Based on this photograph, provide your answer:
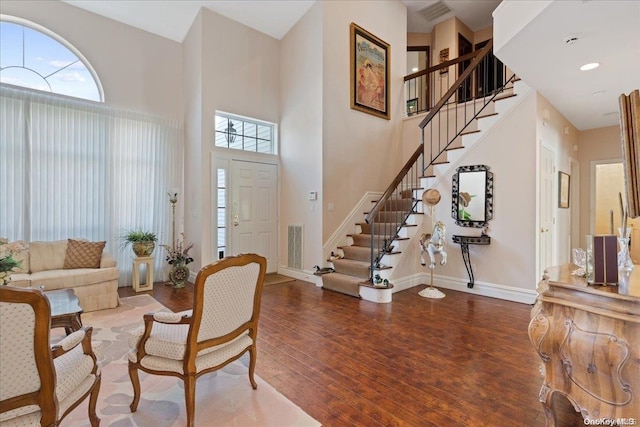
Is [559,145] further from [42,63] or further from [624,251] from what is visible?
[42,63]

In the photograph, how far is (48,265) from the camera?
4.36 meters

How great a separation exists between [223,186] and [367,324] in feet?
12.0

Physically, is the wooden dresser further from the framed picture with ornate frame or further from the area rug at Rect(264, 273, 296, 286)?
the framed picture with ornate frame

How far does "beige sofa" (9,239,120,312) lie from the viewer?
155 inches

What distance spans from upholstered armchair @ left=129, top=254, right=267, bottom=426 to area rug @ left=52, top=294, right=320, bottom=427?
14cm

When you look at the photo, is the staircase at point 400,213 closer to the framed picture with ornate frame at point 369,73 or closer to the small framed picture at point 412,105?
the framed picture with ornate frame at point 369,73

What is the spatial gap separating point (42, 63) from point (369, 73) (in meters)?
5.57

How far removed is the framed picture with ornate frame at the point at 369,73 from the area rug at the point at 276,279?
3.54 m

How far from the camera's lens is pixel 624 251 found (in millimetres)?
1783

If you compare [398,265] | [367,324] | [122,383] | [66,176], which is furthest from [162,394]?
[66,176]

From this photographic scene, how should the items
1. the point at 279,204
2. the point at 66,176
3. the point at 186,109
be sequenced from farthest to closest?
the point at 279,204, the point at 186,109, the point at 66,176

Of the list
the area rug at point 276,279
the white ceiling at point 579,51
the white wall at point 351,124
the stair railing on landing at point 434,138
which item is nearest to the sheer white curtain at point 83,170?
the area rug at point 276,279

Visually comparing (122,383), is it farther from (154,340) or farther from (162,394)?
(154,340)

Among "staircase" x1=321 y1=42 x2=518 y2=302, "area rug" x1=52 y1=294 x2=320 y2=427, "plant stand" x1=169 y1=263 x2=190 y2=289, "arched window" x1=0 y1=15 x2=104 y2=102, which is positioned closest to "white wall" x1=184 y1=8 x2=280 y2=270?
"plant stand" x1=169 y1=263 x2=190 y2=289
